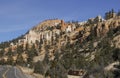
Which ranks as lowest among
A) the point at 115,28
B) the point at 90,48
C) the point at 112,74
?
the point at 112,74

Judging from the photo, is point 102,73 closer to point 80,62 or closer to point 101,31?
point 80,62

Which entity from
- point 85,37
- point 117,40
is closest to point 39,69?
point 117,40

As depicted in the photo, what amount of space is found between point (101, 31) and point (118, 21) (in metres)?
8.87

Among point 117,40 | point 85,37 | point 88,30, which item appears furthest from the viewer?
point 88,30

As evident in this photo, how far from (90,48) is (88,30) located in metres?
56.9

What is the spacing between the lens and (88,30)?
601 ft

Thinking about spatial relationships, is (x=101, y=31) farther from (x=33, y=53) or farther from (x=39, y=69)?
(x=39, y=69)

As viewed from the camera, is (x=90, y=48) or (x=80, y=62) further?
(x=90, y=48)

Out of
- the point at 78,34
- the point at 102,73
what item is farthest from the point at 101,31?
the point at 102,73

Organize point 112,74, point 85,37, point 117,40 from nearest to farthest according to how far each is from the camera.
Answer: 1. point 112,74
2. point 117,40
3. point 85,37

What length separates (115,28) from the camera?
156 meters

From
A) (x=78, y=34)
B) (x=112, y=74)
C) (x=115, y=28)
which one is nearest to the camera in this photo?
(x=112, y=74)

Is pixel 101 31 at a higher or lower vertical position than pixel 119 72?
higher

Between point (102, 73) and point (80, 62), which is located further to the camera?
point (80, 62)
